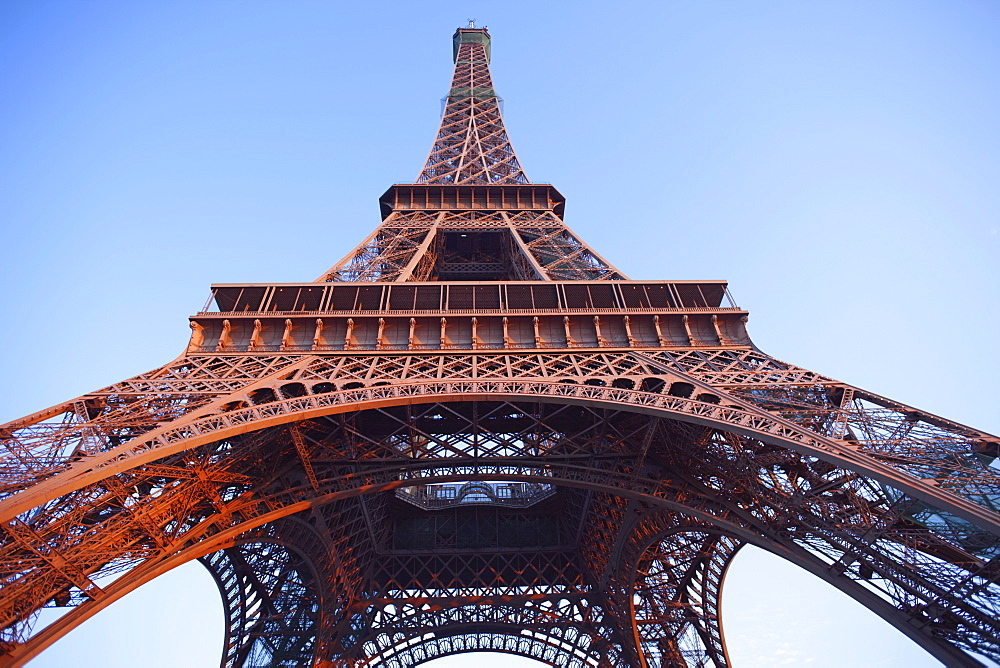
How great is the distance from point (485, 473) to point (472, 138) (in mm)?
28788

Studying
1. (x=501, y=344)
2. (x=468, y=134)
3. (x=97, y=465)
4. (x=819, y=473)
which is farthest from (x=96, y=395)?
(x=468, y=134)

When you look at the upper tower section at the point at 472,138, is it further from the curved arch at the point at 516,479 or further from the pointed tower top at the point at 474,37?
the curved arch at the point at 516,479

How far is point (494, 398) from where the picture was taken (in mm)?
14922

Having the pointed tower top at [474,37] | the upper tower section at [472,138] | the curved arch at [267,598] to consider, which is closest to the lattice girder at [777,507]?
the curved arch at [267,598]

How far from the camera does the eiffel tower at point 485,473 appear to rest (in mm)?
11203

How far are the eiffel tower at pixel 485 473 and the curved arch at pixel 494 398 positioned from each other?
0.05 meters

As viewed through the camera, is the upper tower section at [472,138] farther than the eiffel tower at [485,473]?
Yes

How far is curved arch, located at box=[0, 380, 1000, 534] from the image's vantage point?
9719mm

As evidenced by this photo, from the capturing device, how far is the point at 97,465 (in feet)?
35.1

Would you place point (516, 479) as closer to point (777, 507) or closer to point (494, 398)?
point (494, 398)

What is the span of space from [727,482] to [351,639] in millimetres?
20439

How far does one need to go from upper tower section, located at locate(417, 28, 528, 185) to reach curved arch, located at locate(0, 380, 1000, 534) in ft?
64.9

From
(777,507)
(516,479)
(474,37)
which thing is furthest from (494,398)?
(474,37)

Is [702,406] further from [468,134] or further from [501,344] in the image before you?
[468,134]
